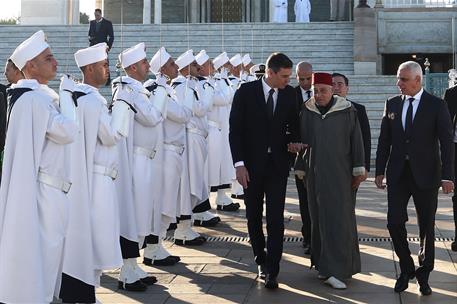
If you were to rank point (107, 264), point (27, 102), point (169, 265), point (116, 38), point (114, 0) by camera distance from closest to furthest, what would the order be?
1. point (27, 102)
2. point (107, 264)
3. point (169, 265)
4. point (116, 38)
5. point (114, 0)

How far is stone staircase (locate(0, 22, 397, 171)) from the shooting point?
26.2m

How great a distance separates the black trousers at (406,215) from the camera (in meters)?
7.99

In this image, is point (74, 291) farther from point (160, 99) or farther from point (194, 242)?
point (194, 242)

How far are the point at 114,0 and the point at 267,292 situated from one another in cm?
2973

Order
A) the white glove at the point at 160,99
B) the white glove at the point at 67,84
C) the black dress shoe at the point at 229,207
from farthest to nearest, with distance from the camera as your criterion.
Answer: the black dress shoe at the point at 229,207
the white glove at the point at 160,99
the white glove at the point at 67,84

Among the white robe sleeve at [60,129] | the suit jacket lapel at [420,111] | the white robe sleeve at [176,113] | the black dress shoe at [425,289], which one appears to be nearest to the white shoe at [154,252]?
the white robe sleeve at [176,113]

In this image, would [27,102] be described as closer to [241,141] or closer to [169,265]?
[241,141]

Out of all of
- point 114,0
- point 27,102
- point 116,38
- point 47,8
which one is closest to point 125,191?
point 27,102

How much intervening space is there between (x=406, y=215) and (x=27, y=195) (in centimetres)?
344

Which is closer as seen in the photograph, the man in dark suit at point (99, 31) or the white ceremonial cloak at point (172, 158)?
the white ceremonial cloak at point (172, 158)

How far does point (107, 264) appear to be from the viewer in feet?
23.6

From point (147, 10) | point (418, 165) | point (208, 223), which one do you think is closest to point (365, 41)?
point (147, 10)

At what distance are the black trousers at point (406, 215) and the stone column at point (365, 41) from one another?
58.4ft

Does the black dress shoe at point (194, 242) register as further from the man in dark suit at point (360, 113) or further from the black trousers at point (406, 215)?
the black trousers at point (406, 215)
